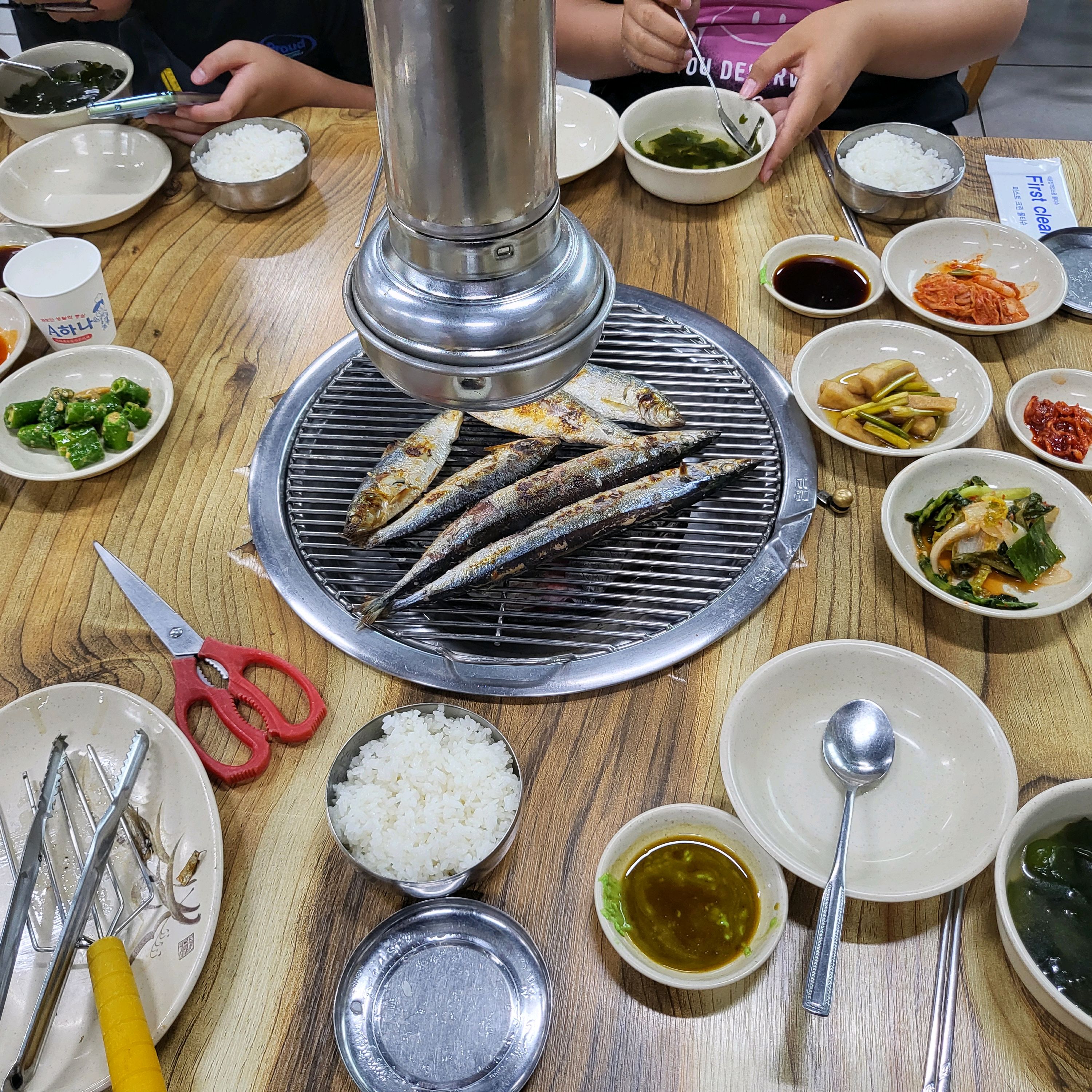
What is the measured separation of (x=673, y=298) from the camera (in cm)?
245

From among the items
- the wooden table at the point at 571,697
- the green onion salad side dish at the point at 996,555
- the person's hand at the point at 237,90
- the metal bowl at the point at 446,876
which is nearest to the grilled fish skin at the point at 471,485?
the wooden table at the point at 571,697

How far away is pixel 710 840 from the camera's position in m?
1.49

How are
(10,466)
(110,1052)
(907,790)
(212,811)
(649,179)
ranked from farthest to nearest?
(649,179)
(10,466)
(907,790)
(212,811)
(110,1052)

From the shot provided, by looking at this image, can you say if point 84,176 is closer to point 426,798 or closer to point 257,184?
point 257,184

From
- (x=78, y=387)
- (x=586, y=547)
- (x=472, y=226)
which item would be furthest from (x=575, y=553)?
(x=78, y=387)

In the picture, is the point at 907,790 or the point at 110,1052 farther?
the point at 907,790

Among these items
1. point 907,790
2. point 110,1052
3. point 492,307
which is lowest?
point 907,790

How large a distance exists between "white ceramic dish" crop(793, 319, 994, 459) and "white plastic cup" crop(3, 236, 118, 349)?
1796mm

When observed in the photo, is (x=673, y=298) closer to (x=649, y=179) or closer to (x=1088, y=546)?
(x=649, y=179)

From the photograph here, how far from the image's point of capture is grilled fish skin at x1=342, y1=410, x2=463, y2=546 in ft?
6.53

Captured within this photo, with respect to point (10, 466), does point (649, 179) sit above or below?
above

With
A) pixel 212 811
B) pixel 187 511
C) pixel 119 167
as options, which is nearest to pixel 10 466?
pixel 187 511

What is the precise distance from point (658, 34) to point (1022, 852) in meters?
2.52

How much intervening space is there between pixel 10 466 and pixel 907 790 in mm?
2065
